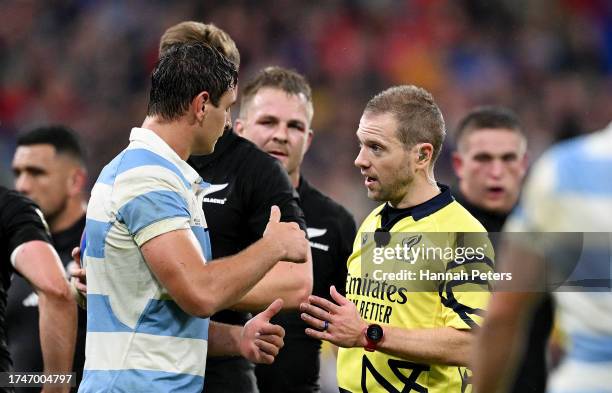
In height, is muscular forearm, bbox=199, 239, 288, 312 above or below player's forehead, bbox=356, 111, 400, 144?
below

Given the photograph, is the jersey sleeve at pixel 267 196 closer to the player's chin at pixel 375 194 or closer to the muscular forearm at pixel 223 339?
the player's chin at pixel 375 194

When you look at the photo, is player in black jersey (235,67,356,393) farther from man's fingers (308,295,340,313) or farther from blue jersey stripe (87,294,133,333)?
blue jersey stripe (87,294,133,333)

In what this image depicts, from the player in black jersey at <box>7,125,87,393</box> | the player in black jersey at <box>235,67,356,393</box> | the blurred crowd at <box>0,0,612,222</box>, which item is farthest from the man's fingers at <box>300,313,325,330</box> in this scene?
the blurred crowd at <box>0,0,612,222</box>

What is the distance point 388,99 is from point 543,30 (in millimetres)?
8325

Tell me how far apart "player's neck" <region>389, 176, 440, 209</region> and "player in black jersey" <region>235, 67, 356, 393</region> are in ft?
4.00

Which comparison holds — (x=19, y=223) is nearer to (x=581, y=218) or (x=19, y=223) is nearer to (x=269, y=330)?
(x=269, y=330)

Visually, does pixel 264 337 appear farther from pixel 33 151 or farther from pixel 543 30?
pixel 543 30

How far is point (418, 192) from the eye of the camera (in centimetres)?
402

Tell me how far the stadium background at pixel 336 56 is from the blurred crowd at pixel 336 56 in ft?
0.05

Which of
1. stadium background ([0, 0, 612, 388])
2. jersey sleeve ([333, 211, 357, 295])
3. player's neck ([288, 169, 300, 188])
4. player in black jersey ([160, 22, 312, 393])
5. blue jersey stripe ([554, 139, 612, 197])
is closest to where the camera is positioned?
blue jersey stripe ([554, 139, 612, 197])

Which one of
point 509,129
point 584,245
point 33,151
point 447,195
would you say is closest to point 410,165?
point 447,195

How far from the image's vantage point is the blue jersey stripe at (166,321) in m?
3.26

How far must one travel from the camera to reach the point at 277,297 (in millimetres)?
3916

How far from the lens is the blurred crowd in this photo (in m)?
11.2
